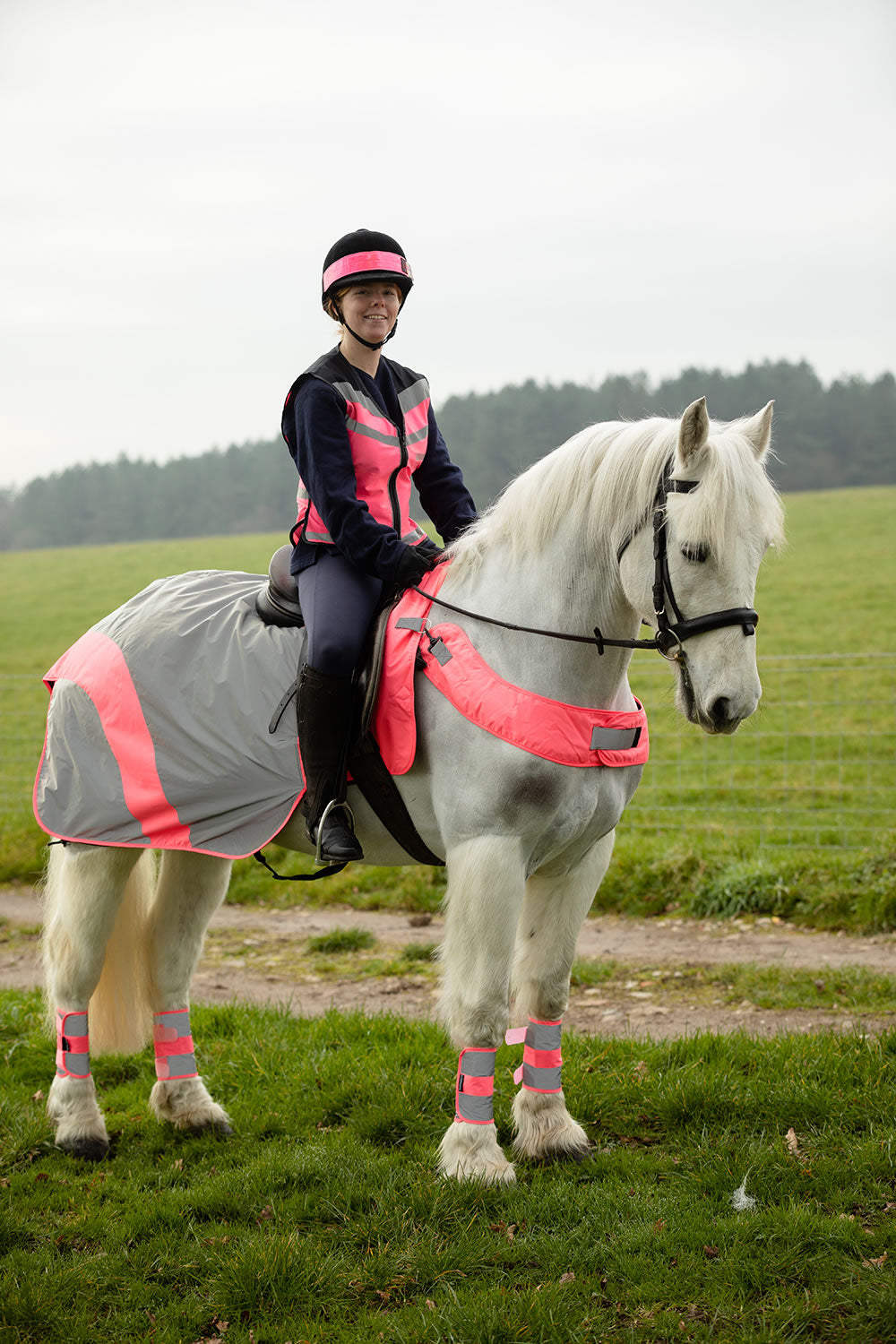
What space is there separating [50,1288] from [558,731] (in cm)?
231

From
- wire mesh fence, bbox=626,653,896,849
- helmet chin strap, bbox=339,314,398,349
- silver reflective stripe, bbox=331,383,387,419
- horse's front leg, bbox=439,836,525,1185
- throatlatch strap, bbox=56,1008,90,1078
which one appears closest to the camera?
horse's front leg, bbox=439,836,525,1185

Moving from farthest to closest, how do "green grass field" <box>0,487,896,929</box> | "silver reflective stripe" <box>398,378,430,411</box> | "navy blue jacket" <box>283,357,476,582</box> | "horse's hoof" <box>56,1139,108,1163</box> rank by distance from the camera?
"green grass field" <box>0,487,896,929</box> < "horse's hoof" <box>56,1139,108,1163</box> < "silver reflective stripe" <box>398,378,430,411</box> < "navy blue jacket" <box>283,357,476,582</box>

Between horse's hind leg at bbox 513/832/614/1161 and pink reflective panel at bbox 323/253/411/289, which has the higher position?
pink reflective panel at bbox 323/253/411/289

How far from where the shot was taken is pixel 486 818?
3.54 meters

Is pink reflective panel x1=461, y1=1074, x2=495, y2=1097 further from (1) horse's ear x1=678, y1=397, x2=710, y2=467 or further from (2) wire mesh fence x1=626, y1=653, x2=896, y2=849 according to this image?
(2) wire mesh fence x1=626, y1=653, x2=896, y2=849

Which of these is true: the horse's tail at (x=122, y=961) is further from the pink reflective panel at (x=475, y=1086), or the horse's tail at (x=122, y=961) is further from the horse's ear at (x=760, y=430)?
the horse's ear at (x=760, y=430)

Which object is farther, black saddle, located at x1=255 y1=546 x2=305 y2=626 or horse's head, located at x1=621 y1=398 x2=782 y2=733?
black saddle, located at x1=255 y1=546 x2=305 y2=626

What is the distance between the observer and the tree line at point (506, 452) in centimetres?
4006

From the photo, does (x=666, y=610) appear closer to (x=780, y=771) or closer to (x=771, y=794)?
(x=771, y=794)

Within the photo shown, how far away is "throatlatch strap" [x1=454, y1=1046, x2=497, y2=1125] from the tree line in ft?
104

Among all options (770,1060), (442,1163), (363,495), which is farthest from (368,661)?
(770,1060)

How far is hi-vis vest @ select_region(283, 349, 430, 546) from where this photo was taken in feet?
12.6

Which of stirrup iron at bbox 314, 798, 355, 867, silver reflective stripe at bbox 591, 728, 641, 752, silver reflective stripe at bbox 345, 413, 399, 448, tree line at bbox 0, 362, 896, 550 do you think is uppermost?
tree line at bbox 0, 362, 896, 550

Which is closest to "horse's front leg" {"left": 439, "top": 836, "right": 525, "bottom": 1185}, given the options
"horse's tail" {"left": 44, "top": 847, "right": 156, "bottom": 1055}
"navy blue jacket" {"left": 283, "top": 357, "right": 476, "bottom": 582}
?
"navy blue jacket" {"left": 283, "top": 357, "right": 476, "bottom": 582}
